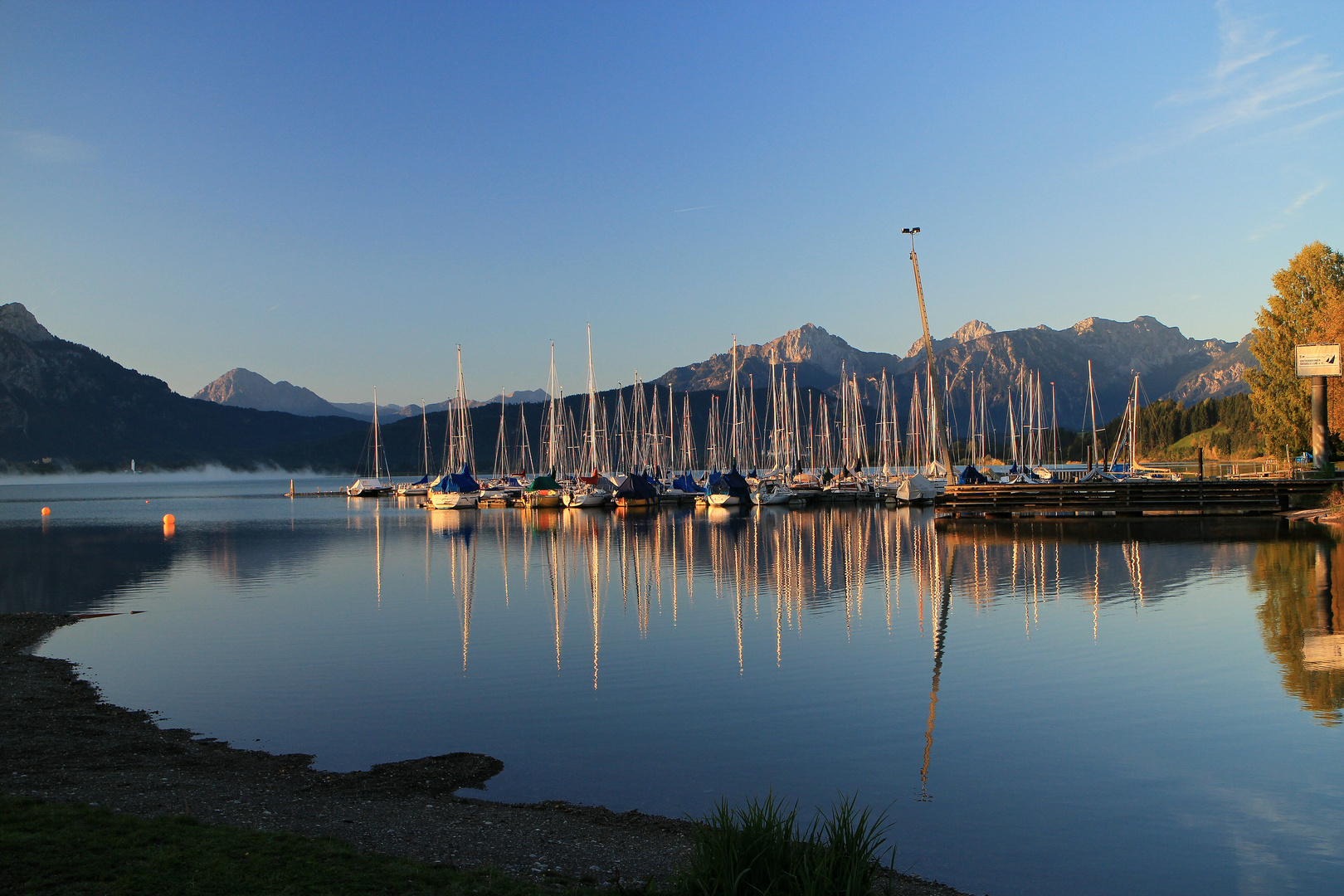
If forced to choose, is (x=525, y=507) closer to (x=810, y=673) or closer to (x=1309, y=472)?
(x=1309, y=472)

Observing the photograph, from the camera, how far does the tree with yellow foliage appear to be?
67000mm

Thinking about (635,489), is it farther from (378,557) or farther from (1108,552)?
(1108,552)

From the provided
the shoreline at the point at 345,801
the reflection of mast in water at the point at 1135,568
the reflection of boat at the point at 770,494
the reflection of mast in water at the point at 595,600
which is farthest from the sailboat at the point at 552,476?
the shoreline at the point at 345,801

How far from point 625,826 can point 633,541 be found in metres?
40.8

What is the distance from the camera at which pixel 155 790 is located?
11.0 m

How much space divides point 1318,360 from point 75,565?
6924 centimetres

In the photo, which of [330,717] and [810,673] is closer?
[330,717]

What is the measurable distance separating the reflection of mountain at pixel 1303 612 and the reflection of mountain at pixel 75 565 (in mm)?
31767

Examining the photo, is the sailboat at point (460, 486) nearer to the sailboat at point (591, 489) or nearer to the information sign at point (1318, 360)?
the sailboat at point (591, 489)

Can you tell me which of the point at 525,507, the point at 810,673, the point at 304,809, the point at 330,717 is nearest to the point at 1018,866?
the point at 304,809

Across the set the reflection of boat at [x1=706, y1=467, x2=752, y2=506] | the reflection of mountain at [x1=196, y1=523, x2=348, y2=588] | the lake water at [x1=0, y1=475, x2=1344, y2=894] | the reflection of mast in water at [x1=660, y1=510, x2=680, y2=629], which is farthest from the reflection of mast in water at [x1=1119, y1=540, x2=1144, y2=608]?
the reflection of boat at [x1=706, y1=467, x2=752, y2=506]

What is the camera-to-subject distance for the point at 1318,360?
185ft

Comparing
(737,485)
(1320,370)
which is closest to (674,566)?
(1320,370)

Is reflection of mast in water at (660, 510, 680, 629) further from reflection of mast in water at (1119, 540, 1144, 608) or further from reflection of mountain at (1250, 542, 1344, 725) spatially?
reflection of mountain at (1250, 542, 1344, 725)
